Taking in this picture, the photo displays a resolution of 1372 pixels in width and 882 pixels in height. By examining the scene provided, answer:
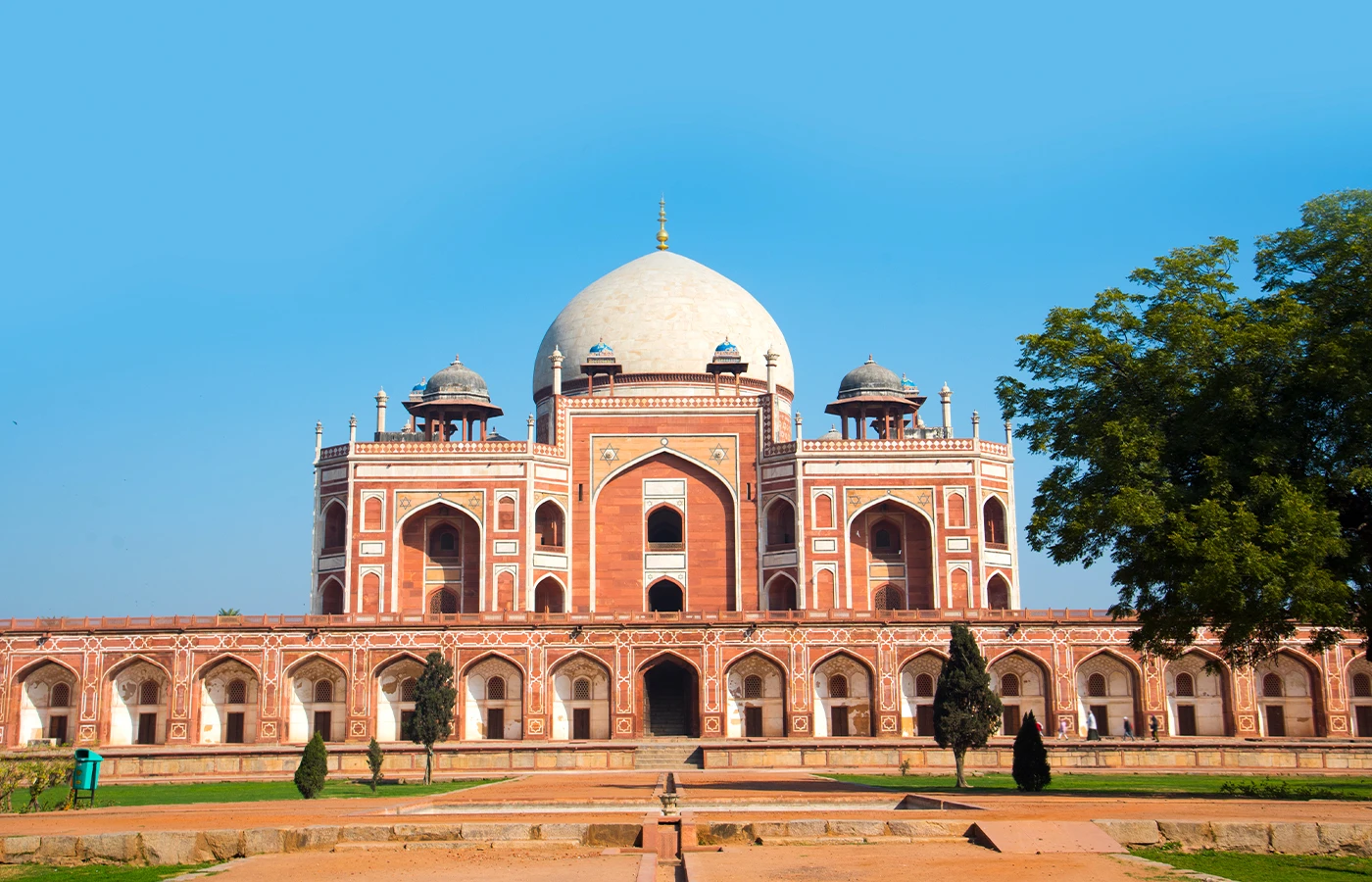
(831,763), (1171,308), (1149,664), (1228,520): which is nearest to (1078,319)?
(1171,308)

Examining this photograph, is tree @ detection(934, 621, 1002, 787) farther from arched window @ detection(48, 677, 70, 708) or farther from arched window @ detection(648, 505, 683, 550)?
arched window @ detection(48, 677, 70, 708)

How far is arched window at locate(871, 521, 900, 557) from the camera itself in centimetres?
3412

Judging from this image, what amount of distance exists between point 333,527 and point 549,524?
5.33 meters

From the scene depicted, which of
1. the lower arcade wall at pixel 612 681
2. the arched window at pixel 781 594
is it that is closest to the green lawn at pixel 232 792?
the lower arcade wall at pixel 612 681

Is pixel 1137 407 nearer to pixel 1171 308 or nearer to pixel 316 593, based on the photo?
pixel 1171 308

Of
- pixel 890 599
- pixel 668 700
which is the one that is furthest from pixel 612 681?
pixel 890 599

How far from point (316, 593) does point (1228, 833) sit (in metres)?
26.8

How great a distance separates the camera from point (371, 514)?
3353 centimetres

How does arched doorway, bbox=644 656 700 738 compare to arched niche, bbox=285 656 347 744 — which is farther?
arched doorway, bbox=644 656 700 738

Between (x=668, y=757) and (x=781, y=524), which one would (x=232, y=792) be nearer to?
(x=668, y=757)

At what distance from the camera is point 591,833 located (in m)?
11.3

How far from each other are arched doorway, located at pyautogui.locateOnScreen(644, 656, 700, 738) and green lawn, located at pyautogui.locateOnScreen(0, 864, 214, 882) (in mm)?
19367

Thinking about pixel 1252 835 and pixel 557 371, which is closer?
pixel 1252 835

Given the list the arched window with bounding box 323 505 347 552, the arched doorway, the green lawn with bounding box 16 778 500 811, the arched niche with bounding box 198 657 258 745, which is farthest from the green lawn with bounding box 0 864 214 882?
the arched window with bounding box 323 505 347 552
